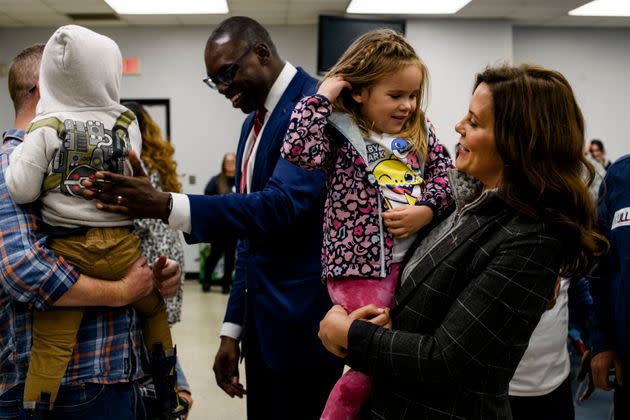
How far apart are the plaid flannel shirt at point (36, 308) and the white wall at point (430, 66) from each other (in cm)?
746

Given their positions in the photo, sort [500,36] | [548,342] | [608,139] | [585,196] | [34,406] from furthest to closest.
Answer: [608,139]
[500,36]
[548,342]
[34,406]
[585,196]

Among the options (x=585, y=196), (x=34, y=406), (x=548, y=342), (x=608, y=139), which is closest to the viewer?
(x=585, y=196)

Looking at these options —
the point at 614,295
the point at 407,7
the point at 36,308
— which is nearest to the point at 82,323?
the point at 36,308

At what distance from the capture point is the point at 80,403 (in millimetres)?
1502

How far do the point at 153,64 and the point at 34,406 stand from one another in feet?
27.2

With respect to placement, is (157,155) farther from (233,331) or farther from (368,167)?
(368,167)

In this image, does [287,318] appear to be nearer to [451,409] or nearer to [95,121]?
[451,409]

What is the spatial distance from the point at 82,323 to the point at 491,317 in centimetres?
103

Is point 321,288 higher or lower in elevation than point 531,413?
higher

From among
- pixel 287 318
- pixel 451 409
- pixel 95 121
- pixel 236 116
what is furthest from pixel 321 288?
pixel 236 116

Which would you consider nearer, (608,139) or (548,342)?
(548,342)

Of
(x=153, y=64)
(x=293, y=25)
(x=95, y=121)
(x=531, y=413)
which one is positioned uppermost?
(x=293, y=25)

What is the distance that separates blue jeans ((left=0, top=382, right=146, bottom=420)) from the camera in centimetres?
150

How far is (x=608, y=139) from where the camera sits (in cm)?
960
